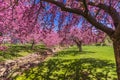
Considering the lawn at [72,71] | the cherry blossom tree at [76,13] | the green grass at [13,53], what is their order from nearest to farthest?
the cherry blossom tree at [76,13] → the lawn at [72,71] → the green grass at [13,53]

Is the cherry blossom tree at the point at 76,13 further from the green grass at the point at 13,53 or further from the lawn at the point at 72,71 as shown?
the green grass at the point at 13,53

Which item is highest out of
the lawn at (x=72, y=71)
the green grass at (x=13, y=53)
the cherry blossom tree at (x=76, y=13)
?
the cherry blossom tree at (x=76, y=13)

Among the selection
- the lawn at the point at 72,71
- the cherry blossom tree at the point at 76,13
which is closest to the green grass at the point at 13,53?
the lawn at the point at 72,71

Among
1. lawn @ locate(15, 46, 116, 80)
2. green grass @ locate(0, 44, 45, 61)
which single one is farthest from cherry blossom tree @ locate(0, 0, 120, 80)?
green grass @ locate(0, 44, 45, 61)

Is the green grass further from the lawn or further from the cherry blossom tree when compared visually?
the cherry blossom tree

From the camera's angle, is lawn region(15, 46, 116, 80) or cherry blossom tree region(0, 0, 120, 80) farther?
lawn region(15, 46, 116, 80)

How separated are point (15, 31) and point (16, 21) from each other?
4.82 m

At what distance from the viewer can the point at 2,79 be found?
2078 cm

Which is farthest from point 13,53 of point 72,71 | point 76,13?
point 76,13

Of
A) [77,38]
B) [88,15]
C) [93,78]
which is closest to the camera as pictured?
[88,15]

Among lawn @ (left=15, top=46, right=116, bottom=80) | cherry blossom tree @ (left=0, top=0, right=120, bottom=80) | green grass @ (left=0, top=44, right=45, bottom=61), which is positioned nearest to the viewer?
cherry blossom tree @ (left=0, top=0, right=120, bottom=80)

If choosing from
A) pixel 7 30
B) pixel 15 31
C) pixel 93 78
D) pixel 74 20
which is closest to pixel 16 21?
pixel 7 30

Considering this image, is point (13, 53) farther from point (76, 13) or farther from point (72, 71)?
point (76, 13)

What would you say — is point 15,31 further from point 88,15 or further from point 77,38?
point 88,15
